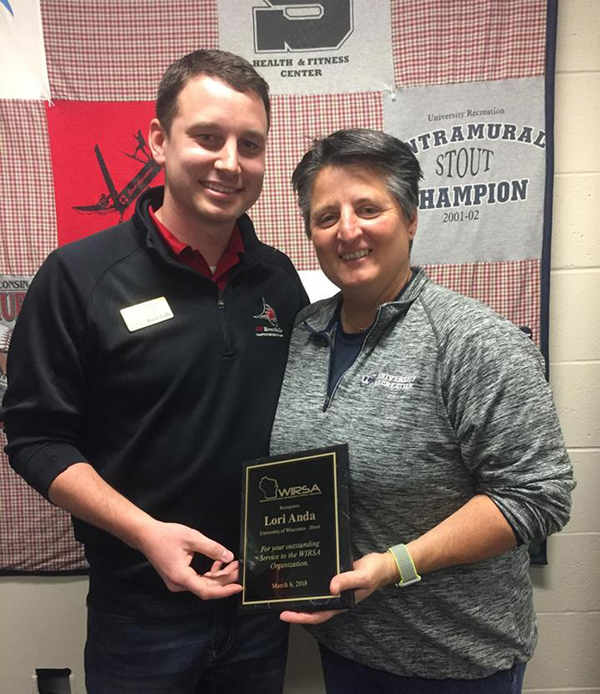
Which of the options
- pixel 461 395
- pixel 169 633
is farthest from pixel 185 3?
pixel 169 633

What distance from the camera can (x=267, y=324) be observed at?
3.78 feet

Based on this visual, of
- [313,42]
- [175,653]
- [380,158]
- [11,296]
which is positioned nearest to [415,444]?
[380,158]

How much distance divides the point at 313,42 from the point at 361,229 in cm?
76

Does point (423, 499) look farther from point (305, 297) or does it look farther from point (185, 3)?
point (185, 3)

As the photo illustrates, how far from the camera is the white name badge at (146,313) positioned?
1029mm

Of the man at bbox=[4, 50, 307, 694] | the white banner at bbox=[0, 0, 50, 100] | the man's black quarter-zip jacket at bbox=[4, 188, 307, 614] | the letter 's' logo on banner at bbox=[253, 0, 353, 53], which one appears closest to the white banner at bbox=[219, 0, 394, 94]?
the letter 's' logo on banner at bbox=[253, 0, 353, 53]

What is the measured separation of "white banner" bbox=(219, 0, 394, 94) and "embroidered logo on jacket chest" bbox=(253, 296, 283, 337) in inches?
27.1

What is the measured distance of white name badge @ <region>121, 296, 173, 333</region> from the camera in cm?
103

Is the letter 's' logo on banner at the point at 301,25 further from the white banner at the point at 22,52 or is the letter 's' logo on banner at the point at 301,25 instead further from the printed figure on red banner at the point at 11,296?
the printed figure on red banner at the point at 11,296

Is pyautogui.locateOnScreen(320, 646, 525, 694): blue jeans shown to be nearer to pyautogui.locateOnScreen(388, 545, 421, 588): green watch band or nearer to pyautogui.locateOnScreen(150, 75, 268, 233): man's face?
pyautogui.locateOnScreen(388, 545, 421, 588): green watch band

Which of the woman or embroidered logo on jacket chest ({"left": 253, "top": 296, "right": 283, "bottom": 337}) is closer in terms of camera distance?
the woman

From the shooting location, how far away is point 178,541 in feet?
3.07

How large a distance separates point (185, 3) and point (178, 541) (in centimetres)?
137

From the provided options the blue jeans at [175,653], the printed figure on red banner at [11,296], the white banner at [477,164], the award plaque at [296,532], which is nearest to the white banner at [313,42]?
the white banner at [477,164]
